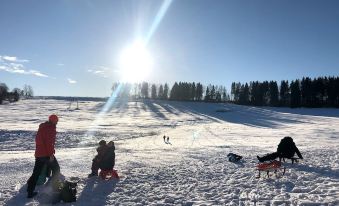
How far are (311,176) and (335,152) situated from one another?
673 centimetres

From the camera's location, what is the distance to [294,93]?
138 metres

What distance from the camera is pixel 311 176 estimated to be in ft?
40.8

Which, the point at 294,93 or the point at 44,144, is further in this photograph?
the point at 294,93

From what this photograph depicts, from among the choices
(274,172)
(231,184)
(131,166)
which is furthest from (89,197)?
(274,172)

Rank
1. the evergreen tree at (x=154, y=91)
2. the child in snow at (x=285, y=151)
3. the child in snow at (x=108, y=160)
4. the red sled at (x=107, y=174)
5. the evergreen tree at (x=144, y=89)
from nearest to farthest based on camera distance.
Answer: the red sled at (x=107, y=174) → the child in snow at (x=108, y=160) → the child in snow at (x=285, y=151) → the evergreen tree at (x=154, y=91) → the evergreen tree at (x=144, y=89)

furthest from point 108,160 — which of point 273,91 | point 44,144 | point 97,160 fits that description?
point 273,91

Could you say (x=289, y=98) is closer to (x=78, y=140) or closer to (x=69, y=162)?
(x=78, y=140)

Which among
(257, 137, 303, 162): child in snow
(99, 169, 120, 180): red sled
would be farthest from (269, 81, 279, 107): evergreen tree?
(99, 169, 120, 180): red sled

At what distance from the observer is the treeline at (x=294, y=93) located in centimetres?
12825

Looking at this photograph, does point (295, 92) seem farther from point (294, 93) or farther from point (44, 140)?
point (44, 140)

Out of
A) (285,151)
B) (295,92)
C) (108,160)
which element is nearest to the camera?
(108,160)

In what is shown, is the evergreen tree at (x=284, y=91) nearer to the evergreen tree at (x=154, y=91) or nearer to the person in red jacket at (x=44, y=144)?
the evergreen tree at (x=154, y=91)

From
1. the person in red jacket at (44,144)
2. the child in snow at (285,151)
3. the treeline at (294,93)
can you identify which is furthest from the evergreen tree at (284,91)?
the person in red jacket at (44,144)

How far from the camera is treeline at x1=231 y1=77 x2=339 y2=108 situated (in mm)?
128250
